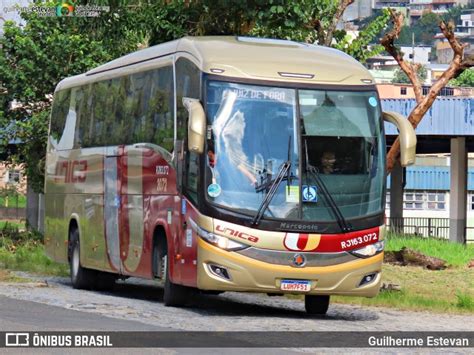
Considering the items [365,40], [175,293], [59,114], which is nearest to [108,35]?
A: [59,114]

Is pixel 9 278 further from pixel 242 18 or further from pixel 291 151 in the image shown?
pixel 291 151

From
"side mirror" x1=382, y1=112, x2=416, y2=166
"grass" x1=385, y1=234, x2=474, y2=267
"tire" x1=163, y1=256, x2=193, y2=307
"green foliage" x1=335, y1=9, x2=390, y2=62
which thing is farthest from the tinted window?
"grass" x1=385, y1=234, x2=474, y2=267

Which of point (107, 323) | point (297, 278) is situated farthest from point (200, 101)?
point (107, 323)

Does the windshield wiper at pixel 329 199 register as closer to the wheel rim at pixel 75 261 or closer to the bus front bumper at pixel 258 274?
the bus front bumper at pixel 258 274

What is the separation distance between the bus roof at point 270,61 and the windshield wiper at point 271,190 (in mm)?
1275

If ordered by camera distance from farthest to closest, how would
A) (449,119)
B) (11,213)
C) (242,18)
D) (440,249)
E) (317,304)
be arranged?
(11,213) → (449,119) → (440,249) → (242,18) → (317,304)

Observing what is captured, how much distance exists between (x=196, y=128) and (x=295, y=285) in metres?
2.45

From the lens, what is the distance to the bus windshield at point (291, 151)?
1800cm

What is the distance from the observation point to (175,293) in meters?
19.5

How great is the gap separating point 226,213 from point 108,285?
7903 millimetres

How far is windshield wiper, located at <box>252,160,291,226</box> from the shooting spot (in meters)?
17.8

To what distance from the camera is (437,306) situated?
69.9ft

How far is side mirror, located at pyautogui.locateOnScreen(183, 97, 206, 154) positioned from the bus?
0.06ft

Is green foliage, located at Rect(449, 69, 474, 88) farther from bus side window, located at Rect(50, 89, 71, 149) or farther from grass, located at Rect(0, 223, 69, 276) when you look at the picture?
bus side window, located at Rect(50, 89, 71, 149)
